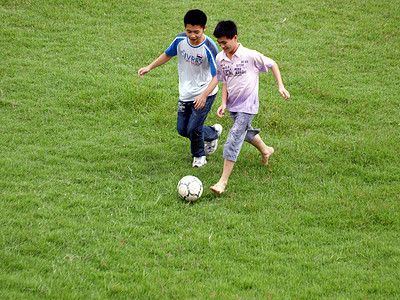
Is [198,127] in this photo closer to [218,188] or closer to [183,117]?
[183,117]

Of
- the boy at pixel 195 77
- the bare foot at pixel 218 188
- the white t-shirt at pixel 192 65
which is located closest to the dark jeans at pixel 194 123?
the boy at pixel 195 77

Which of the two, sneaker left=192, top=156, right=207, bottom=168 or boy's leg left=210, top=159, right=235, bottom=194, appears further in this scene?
sneaker left=192, top=156, right=207, bottom=168

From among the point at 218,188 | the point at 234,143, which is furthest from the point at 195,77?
the point at 218,188

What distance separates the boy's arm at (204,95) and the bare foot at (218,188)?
123 centimetres

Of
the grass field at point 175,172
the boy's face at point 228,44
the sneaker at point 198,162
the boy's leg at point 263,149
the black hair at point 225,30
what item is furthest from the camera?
the sneaker at point 198,162

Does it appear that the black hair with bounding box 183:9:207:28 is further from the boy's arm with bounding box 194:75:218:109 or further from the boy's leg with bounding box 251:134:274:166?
the boy's leg with bounding box 251:134:274:166

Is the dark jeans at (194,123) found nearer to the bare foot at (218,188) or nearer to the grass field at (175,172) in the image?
the grass field at (175,172)

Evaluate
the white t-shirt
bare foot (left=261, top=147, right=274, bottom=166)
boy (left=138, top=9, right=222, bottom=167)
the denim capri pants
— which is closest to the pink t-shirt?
the denim capri pants

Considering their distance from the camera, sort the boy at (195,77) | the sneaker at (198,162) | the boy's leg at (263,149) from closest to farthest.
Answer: the boy at (195,77) < the boy's leg at (263,149) < the sneaker at (198,162)

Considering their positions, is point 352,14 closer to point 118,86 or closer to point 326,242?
point 118,86

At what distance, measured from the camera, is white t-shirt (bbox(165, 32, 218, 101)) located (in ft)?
22.0

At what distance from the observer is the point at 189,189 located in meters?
6.06

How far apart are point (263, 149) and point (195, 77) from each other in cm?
158

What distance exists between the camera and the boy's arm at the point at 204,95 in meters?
6.54
